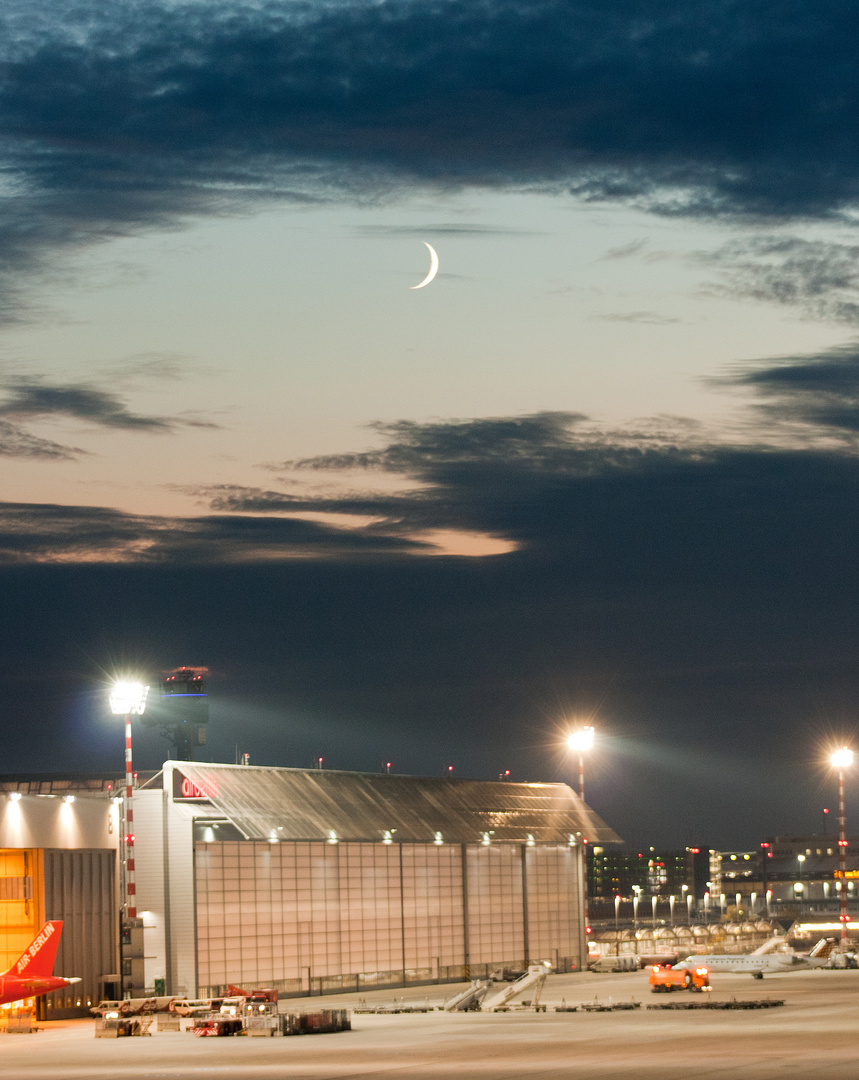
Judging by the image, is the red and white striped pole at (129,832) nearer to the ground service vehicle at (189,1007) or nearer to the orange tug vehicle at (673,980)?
the ground service vehicle at (189,1007)

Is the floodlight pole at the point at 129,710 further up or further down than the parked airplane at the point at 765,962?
further up

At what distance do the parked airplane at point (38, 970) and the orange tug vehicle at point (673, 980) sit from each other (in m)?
35.5

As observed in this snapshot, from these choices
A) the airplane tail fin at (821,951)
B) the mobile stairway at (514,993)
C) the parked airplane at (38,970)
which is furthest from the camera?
the airplane tail fin at (821,951)

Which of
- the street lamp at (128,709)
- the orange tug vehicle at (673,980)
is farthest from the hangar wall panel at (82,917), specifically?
the orange tug vehicle at (673,980)

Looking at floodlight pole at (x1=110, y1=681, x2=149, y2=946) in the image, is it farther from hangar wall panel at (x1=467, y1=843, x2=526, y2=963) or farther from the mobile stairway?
hangar wall panel at (x1=467, y1=843, x2=526, y2=963)

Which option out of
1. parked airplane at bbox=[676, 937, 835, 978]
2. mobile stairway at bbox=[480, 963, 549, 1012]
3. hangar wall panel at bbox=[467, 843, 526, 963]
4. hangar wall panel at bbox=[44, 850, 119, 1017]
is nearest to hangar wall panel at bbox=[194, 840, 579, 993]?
hangar wall panel at bbox=[467, 843, 526, 963]

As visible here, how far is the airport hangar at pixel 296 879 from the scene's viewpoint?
281 ft

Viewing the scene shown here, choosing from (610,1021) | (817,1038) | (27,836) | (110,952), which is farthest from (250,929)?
(817,1038)

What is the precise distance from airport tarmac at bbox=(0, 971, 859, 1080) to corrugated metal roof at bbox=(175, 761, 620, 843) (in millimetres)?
14604

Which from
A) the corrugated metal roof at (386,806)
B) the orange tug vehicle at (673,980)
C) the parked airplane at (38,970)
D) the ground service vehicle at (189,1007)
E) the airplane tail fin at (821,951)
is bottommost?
the airplane tail fin at (821,951)

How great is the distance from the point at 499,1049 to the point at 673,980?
34867 millimetres

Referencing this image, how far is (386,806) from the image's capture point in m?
112

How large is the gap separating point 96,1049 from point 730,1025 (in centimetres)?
2721

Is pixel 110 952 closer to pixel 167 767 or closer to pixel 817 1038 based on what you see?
pixel 167 767
